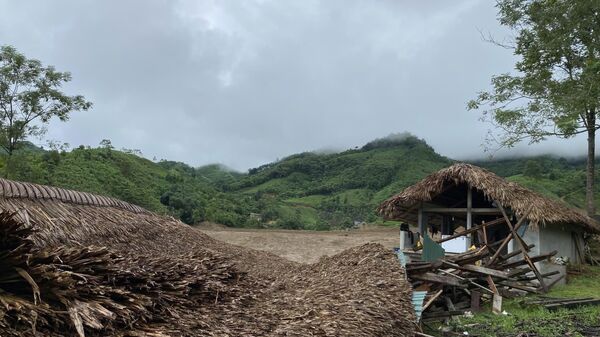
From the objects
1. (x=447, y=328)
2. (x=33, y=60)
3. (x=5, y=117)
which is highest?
(x=33, y=60)

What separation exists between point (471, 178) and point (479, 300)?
3.75m

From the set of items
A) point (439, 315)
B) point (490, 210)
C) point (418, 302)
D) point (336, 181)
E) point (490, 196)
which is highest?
point (336, 181)

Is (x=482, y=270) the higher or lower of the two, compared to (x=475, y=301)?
higher

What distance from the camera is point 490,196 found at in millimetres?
12305

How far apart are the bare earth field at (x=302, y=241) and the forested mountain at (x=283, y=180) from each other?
404cm

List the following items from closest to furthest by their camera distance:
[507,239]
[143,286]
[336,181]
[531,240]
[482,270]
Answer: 1. [143,286]
2. [482,270]
3. [507,239]
4. [531,240]
5. [336,181]

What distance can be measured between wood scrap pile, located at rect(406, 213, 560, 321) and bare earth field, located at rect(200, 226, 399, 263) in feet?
27.0

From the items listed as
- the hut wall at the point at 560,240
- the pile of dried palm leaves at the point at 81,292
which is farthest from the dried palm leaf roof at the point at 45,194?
the hut wall at the point at 560,240

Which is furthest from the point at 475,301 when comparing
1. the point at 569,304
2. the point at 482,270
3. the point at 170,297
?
the point at 170,297

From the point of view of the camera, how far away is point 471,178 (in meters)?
12.5

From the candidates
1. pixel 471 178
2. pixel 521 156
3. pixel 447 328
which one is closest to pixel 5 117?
pixel 471 178

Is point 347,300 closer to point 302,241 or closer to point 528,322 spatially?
point 528,322

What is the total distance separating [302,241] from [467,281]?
11.4 m

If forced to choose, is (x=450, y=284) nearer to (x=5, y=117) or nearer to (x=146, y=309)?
(x=146, y=309)
